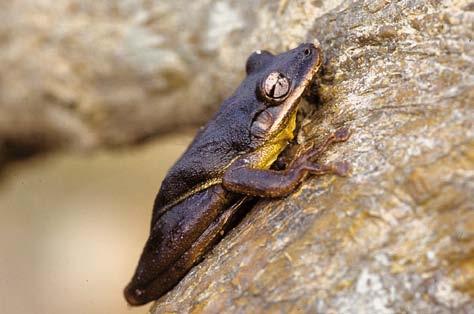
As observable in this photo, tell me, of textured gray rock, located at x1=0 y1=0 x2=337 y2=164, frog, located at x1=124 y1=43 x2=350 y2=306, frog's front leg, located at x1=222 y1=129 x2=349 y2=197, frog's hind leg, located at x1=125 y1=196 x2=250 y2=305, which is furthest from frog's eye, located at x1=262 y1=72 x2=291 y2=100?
textured gray rock, located at x1=0 y1=0 x2=337 y2=164

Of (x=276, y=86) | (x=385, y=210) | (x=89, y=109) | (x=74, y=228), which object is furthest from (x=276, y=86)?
(x=74, y=228)

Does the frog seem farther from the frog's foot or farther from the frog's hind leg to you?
the frog's foot

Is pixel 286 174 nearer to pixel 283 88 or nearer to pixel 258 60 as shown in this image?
pixel 283 88

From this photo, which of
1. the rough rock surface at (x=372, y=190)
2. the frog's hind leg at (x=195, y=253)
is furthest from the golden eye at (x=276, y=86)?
the frog's hind leg at (x=195, y=253)

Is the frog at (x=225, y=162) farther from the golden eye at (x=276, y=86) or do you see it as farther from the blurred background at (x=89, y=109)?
the blurred background at (x=89, y=109)

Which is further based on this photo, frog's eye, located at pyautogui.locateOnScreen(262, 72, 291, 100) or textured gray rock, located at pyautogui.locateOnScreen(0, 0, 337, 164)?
textured gray rock, located at pyautogui.locateOnScreen(0, 0, 337, 164)

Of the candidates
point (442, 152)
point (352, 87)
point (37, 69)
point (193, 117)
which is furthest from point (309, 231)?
point (37, 69)
